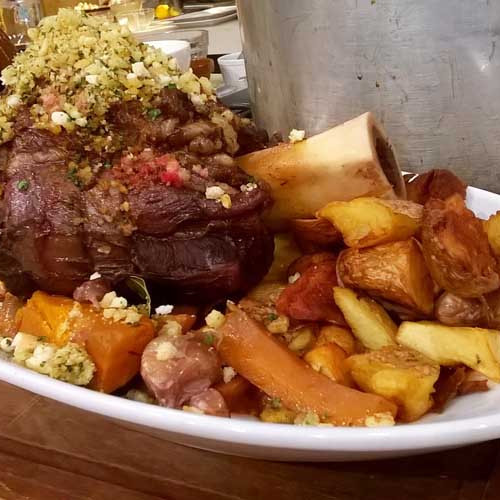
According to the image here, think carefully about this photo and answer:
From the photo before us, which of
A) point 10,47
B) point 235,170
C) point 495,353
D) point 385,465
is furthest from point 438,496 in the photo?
point 10,47

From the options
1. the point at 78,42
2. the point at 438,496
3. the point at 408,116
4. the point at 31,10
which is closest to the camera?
the point at 438,496

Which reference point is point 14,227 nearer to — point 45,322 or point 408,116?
point 45,322

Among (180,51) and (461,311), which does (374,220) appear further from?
(180,51)

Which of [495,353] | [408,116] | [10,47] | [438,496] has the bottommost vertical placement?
[438,496]

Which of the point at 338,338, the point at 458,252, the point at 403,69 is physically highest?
the point at 403,69

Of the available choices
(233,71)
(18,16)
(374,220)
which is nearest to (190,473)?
(374,220)

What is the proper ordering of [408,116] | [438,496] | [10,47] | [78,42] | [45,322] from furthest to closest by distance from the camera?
[10,47] < [408,116] < [78,42] < [45,322] < [438,496]
